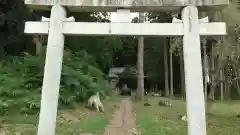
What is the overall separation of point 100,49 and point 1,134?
12.1 m

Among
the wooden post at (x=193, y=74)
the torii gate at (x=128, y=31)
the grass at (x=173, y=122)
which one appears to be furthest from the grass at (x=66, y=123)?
the wooden post at (x=193, y=74)

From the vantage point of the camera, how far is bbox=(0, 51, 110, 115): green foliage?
34.3ft

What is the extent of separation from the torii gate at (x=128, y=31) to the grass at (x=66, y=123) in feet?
11.1

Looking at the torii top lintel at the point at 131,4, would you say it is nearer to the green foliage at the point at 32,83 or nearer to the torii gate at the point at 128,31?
the torii gate at the point at 128,31

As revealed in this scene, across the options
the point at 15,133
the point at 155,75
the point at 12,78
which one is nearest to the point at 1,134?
the point at 15,133

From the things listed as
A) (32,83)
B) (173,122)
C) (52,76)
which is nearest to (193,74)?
(52,76)

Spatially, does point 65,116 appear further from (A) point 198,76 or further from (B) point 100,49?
(B) point 100,49

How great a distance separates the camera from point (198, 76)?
541 centimetres

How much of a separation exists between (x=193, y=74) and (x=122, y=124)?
5619mm

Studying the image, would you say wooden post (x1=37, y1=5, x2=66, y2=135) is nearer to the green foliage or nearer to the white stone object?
the white stone object

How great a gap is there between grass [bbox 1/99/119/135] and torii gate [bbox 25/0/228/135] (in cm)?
338

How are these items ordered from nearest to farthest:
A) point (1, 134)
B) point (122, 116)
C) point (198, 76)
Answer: point (198, 76)
point (1, 134)
point (122, 116)

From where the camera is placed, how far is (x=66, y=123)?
32.6 feet

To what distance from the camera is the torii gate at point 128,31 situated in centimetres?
537
